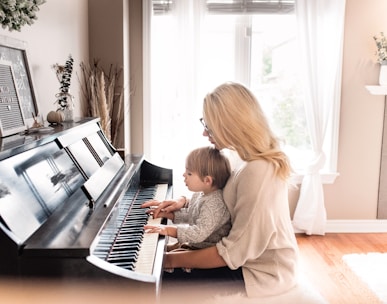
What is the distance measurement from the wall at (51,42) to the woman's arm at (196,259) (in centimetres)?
95

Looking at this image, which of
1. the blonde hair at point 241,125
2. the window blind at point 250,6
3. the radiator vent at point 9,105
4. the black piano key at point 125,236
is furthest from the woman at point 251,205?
the window blind at point 250,6

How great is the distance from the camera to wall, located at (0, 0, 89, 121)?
2.32 m

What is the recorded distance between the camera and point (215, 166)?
1889 mm

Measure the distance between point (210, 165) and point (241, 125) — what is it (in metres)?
0.25

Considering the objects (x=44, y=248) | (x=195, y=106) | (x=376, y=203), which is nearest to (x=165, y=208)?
(x=44, y=248)

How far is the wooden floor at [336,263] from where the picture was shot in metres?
2.99

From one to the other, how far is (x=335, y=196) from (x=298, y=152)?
55 cm

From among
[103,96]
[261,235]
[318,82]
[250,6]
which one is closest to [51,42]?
[103,96]

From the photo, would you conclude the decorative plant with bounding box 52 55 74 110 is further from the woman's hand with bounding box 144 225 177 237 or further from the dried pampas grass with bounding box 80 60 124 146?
the woman's hand with bounding box 144 225 177 237

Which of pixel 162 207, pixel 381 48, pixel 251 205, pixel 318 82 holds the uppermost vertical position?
pixel 381 48

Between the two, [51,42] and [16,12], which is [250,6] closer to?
[51,42]

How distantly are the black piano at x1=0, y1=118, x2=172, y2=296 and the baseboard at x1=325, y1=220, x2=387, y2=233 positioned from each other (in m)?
2.71

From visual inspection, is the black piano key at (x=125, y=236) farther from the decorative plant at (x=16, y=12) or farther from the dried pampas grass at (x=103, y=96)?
the dried pampas grass at (x=103, y=96)

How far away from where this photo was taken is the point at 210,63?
407 cm
